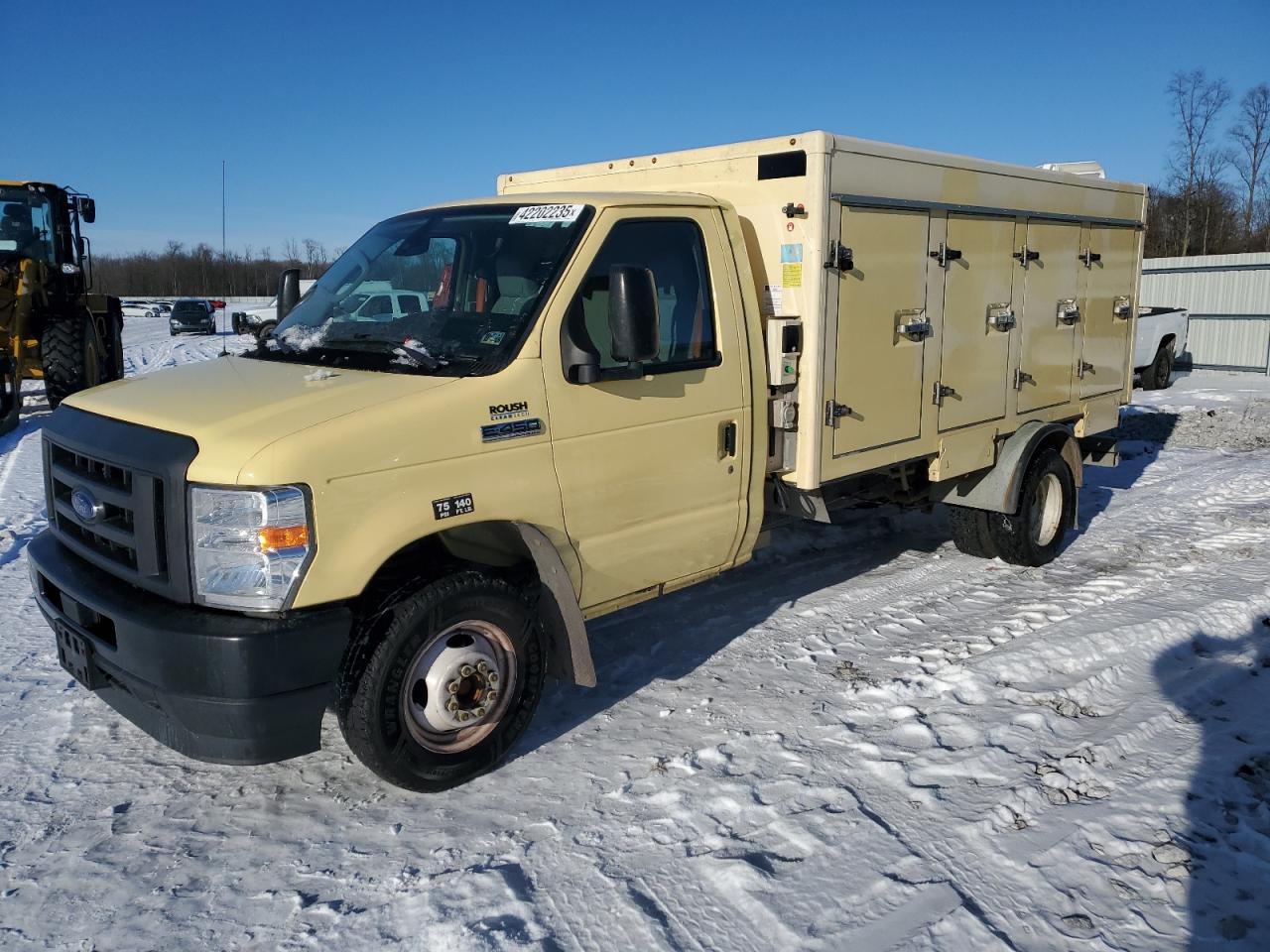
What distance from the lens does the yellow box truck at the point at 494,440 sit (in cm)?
353

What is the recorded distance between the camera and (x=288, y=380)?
162 inches

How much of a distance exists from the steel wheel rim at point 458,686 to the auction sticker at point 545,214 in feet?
5.89

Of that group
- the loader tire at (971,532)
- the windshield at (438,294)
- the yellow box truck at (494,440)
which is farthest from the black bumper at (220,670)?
the loader tire at (971,532)

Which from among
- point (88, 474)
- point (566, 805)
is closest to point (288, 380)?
point (88, 474)

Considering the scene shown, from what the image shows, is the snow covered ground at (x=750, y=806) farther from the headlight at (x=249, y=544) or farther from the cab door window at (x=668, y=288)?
the cab door window at (x=668, y=288)

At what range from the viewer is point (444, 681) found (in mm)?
4016

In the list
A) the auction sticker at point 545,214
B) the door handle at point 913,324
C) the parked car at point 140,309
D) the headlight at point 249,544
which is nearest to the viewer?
the headlight at point 249,544

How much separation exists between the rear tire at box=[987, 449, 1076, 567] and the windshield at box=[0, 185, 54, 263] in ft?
41.9

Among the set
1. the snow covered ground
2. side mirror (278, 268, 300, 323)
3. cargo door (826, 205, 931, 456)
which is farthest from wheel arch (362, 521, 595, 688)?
side mirror (278, 268, 300, 323)

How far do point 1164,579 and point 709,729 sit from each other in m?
3.92

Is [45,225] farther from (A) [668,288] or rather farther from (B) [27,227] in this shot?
(A) [668,288]

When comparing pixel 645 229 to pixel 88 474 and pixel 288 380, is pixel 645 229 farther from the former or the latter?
pixel 88 474

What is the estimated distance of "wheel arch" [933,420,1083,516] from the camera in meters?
6.89

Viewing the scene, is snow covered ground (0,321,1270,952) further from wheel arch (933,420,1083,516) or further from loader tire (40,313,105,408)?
loader tire (40,313,105,408)
